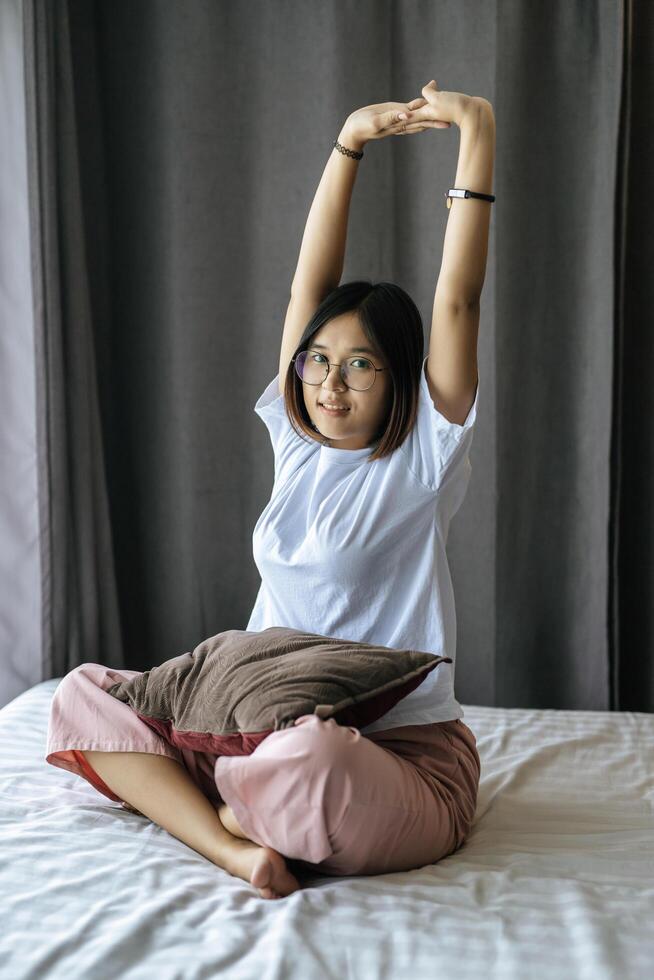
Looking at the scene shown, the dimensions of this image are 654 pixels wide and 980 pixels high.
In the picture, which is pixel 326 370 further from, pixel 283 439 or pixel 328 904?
pixel 328 904

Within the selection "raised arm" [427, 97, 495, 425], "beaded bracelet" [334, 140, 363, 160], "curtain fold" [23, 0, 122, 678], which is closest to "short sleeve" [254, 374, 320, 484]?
"raised arm" [427, 97, 495, 425]

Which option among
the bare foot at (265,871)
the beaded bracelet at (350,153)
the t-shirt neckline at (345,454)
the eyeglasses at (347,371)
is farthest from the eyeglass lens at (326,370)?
the bare foot at (265,871)

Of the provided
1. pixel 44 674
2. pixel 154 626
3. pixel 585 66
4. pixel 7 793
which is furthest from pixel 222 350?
pixel 7 793

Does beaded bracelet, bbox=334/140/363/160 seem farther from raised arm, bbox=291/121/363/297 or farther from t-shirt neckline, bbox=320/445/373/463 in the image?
t-shirt neckline, bbox=320/445/373/463

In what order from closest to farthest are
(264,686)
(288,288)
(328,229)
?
1. (264,686)
2. (328,229)
3. (288,288)

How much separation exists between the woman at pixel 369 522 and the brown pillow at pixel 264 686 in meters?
0.05

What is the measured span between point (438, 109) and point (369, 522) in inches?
24.4

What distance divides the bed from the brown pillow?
170 millimetres

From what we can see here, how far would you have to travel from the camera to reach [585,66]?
7.48ft

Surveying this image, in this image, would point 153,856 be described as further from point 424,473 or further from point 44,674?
point 44,674

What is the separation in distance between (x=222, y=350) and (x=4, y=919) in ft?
5.52

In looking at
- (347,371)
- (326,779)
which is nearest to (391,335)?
(347,371)

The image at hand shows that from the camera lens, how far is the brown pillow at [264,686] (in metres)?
1.15

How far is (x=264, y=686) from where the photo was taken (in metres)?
1.18
